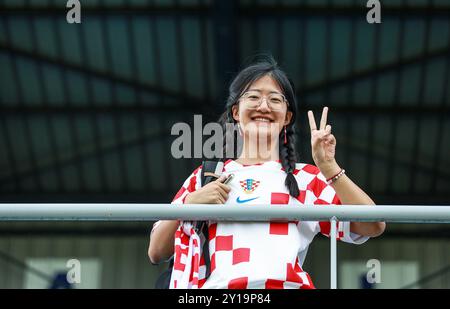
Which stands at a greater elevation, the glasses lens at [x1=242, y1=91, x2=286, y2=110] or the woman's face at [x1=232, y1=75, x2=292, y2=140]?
the glasses lens at [x1=242, y1=91, x2=286, y2=110]

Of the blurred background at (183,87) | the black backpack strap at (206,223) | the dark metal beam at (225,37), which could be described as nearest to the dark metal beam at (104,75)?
the blurred background at (183,87)

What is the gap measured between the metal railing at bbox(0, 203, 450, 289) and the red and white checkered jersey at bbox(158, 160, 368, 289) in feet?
0.25

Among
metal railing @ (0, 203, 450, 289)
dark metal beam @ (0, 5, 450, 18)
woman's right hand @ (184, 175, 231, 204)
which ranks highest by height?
dark metal beam @ (0, 5, 450, 18)

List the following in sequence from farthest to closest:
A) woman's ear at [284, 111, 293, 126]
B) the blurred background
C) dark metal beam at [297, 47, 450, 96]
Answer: dark metal beam at [297, 47, 450, 96] < the blurred background < woman's ear at [284, 111, 293, 126]

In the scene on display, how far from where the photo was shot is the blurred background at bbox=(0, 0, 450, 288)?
15234 millimetres

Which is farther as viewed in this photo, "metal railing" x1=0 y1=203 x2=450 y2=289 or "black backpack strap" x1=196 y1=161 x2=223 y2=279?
"black backpack strap" x1=196 y1=161 x2=223 y2=279

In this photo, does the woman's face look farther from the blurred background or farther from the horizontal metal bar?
the blurred background

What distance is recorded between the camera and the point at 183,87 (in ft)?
53.0

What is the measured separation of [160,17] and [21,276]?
6.54 metres

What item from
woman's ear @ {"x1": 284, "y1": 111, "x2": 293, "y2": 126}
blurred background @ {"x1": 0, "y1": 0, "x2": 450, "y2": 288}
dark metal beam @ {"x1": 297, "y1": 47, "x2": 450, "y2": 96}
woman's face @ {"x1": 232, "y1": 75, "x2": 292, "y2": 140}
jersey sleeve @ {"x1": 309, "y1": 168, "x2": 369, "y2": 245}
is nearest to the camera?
jersey sleeve @ {"x1": 309, "y1": 168, "x2": 369, "y2": 245}

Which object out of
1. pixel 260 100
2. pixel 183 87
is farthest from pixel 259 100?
pixel 183 87

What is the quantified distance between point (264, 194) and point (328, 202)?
28 cm

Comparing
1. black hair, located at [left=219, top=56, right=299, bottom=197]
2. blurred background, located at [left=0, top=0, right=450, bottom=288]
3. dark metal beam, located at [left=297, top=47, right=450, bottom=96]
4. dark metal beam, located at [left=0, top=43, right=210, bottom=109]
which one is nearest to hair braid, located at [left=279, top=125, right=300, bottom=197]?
black hair, located at [left=219, top=56, right=299, bottom=197]
